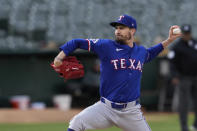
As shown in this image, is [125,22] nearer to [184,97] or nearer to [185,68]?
[185,68]

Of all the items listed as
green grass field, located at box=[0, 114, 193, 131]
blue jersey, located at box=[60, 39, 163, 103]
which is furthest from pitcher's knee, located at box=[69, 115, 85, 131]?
green grass field, located at box=[0, 114, 193, 131]

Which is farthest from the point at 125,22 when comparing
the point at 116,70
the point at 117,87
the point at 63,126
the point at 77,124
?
the point at 63,126

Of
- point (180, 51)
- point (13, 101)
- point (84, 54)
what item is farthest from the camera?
point (84, 54)

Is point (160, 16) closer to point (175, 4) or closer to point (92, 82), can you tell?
point (175, 4)

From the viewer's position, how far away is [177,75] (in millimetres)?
8336

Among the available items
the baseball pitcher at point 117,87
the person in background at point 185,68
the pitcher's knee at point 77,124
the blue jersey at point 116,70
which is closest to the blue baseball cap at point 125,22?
the baseball pitcher at point 117,87

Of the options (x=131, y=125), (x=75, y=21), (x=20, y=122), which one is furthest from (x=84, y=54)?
(x=131, y=125)

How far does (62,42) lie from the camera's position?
41.5 ft

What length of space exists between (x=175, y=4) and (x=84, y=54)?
321 centimetres

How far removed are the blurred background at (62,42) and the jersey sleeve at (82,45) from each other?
22.9 ft

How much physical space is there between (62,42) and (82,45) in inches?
308

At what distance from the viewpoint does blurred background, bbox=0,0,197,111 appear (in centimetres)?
1224

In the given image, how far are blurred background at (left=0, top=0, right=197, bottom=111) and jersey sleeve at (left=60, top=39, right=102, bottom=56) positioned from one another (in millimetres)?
6975

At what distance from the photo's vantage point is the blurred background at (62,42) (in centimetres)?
1224
